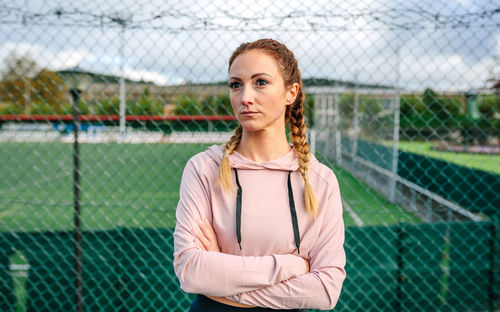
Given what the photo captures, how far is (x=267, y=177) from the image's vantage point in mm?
1207

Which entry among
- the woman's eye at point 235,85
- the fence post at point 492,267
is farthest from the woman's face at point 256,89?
the fence post at point 492,267

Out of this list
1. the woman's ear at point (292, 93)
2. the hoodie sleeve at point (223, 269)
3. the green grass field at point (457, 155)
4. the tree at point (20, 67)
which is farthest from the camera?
the green grass field at point (457, 155)

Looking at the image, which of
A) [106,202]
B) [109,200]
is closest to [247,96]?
[106,202]

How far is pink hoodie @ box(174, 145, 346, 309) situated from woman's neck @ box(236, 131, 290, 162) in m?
0.03

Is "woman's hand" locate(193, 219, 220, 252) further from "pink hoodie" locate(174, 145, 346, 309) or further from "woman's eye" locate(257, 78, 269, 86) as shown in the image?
"woman's eye" locate(257, 78, 269, 86)

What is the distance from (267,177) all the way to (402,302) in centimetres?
199

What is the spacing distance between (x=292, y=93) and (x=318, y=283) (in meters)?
0.56

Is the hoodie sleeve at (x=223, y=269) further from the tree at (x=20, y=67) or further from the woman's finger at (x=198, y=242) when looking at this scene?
the tree at (x=20, y=67)

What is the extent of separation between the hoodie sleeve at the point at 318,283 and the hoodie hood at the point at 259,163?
0.15 metres

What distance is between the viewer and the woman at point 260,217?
1129 millimetres

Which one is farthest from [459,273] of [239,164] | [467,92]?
[239,164]

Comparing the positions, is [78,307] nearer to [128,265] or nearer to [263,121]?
[128,265]

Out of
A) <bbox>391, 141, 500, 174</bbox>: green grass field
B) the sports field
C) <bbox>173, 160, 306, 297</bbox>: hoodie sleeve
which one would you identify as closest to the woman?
<bbox>173, 160, 306, 297</bbox>: hoodie sleeve

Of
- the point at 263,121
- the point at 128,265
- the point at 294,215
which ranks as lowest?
the point at 128,265
